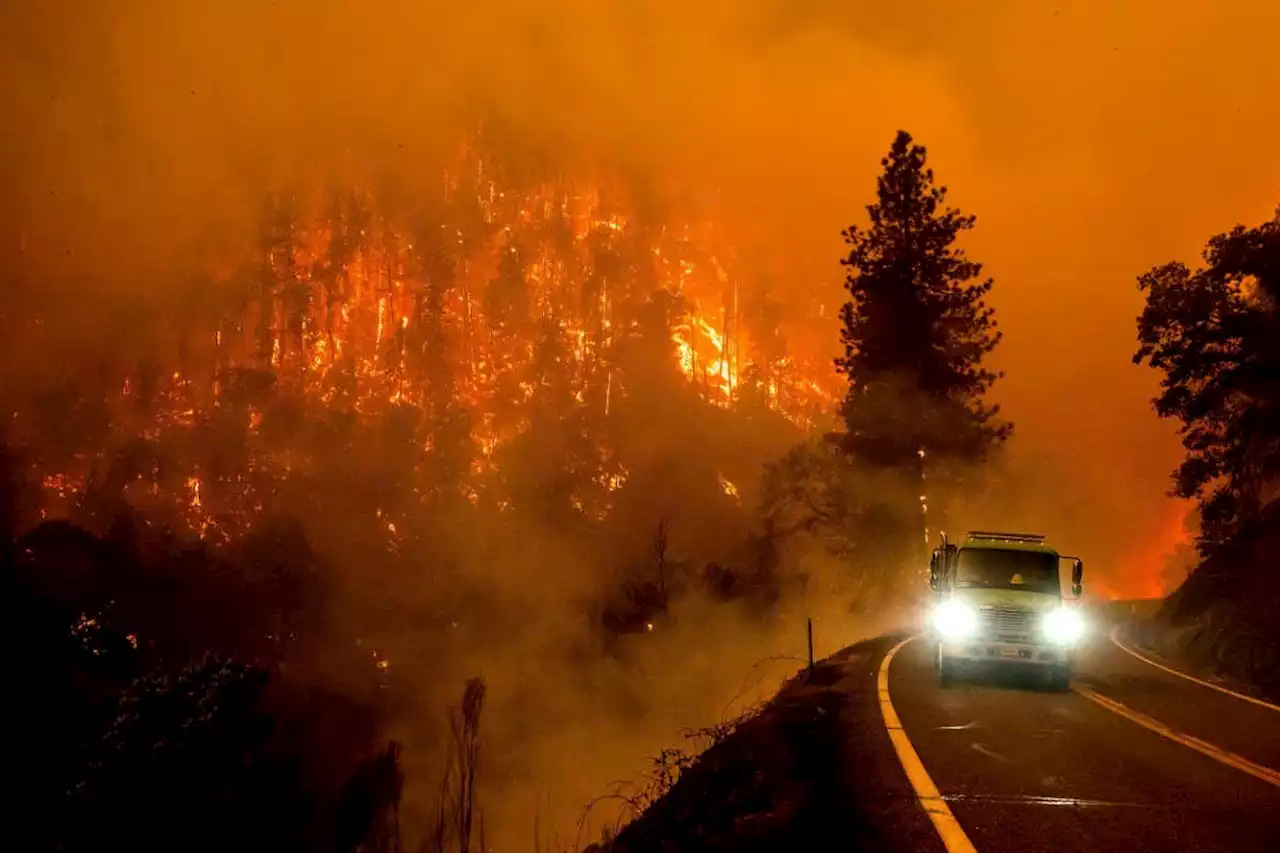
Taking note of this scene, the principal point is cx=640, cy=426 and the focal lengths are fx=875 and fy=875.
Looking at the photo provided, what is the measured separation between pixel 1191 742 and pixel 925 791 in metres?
4.51

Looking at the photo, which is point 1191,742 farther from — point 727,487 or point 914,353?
point 727,487

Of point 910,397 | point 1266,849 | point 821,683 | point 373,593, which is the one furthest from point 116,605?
point 373,593

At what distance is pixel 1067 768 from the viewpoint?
26.9 ft

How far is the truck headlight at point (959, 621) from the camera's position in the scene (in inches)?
557

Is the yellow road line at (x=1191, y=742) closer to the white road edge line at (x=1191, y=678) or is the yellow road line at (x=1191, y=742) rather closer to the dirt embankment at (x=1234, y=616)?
the white road edge line at (x=1191, y=678)

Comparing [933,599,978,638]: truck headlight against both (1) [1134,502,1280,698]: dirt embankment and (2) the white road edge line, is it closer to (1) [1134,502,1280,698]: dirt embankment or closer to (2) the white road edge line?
(2) the white road edge line

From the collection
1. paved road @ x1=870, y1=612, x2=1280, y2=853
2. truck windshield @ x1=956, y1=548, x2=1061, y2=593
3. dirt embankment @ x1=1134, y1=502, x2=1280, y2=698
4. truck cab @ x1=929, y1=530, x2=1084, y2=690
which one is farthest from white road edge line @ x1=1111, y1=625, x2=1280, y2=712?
truck windshield @ x1=956, y1=548, x2=1061, y2=593

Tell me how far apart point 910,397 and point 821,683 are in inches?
1043

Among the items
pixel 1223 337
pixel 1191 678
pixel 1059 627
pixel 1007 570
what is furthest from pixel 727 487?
pixel 1059 627

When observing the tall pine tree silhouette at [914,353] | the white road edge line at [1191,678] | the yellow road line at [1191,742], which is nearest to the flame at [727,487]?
the tall pine tree silhouette at [914,353]

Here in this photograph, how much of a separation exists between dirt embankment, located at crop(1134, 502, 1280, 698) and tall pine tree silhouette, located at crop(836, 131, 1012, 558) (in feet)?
43.0

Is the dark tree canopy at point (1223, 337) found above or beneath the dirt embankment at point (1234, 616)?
above

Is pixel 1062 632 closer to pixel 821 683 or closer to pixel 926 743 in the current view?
pixel 821 683

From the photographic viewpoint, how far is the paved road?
5.96 m
